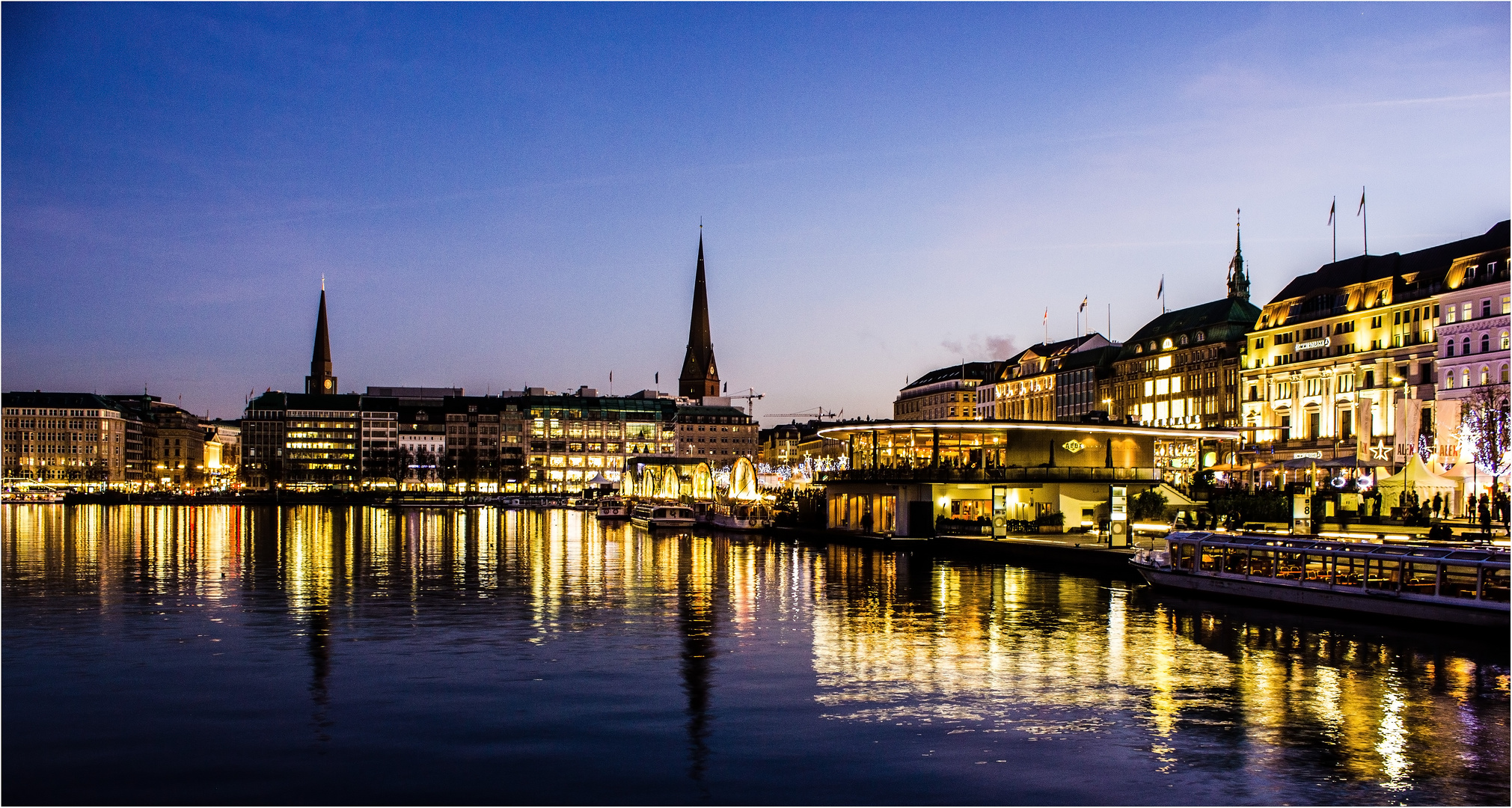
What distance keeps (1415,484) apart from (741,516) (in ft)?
181

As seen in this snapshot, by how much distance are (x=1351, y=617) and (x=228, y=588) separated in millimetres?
42782

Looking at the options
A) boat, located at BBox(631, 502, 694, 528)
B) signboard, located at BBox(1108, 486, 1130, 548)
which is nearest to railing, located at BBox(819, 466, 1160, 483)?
signboard, located at BBox(1108, 486, 1130, 548)

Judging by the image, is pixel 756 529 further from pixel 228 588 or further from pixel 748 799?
pixel 748 799

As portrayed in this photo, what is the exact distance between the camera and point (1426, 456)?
8794 cm

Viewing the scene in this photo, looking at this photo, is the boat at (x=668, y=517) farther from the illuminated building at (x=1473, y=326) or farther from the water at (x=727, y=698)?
the water at (x=727, y=698)

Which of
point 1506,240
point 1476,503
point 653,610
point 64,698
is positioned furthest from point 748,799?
point 1506,240

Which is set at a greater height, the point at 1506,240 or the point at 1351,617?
the point at 1506,240

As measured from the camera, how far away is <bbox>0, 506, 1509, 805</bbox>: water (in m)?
22.2

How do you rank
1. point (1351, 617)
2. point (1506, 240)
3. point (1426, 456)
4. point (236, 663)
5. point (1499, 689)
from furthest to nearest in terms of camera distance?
point (1506, 240), point (1426, 456), point (1351, 617), point (236, 663), point (1499, 689)

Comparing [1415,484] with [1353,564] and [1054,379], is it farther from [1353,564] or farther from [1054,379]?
[1054,379]

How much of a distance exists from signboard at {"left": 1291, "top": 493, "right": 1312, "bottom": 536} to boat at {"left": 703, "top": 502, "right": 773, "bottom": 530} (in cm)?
4726

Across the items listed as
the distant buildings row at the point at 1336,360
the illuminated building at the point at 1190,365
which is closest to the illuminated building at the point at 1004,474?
the distant buildings row at the point at 1336,360

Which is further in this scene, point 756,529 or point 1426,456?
point 756,529

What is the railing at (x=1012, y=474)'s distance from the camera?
86312 mm
